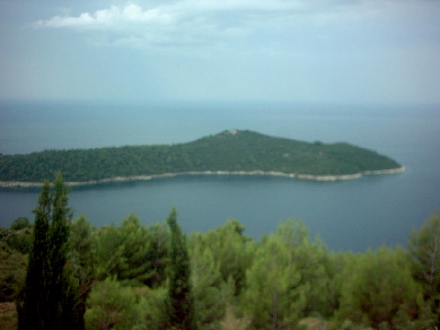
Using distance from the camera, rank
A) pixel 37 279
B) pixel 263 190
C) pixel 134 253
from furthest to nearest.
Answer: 1. pixel 263 190
2. pixel 134 253
3. pixel 37 279

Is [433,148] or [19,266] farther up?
[433,148]

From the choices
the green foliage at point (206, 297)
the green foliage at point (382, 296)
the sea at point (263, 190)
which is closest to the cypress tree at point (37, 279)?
the green foliage at point (206, 297)

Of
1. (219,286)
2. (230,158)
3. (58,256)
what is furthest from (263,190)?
(58,256)

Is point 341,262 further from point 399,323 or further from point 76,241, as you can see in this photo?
point 76,241

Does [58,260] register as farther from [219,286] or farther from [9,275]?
[9,275]

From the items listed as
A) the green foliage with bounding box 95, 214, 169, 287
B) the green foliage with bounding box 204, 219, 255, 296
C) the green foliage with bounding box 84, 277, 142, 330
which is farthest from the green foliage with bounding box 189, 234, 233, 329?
the green foliage with bounding box 95, 214, 169, 287

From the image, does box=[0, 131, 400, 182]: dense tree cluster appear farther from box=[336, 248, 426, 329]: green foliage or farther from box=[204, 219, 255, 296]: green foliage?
box=[336, 248, 426, 329]: green foliage

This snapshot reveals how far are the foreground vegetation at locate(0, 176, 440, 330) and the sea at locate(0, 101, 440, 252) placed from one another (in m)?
4.88

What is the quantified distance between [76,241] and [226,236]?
2354 millimetres

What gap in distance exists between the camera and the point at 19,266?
15.8 feet

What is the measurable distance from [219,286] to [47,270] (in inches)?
86.4

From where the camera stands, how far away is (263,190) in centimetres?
2605

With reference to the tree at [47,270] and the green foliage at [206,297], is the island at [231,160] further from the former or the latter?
the tree at [47,270]

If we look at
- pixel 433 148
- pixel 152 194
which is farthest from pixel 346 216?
pixel 152 194
